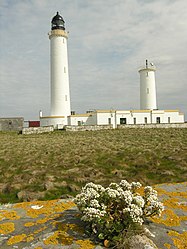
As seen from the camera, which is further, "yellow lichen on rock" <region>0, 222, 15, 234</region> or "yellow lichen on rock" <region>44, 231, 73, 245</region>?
"yellow lichen on rock" <region>0, 222, 15, 234</region>

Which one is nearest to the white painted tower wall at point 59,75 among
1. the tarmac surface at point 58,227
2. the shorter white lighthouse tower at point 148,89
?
the shorter white lighthouse tower at point 148,89

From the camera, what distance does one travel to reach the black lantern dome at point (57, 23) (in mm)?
47719

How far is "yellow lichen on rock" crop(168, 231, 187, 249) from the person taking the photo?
3.43m

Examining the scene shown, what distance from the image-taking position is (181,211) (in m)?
4.56

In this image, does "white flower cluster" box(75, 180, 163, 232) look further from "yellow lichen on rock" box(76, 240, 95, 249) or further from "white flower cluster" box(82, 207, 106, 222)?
"yellow lichen on rock" box(76, 240, 95, 249)

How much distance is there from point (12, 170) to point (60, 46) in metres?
38.4

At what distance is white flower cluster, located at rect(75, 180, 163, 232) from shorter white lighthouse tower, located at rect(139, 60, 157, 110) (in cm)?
5551

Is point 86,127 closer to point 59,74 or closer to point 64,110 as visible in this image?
point 64,110

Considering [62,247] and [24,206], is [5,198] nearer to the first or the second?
[24,206]

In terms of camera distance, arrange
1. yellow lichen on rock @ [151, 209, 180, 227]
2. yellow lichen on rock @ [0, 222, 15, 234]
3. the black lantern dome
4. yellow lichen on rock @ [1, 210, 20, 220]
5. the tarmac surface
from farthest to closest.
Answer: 1. the black lantern dome
2. yellow lichen on rock @ [1, 210, 20, 220]
3. yellow lichen on rock @ [151, 209, 180, 227]
4. yellow lichen on rock @ [0, 222, 15, 234]
5. the tarmac surface

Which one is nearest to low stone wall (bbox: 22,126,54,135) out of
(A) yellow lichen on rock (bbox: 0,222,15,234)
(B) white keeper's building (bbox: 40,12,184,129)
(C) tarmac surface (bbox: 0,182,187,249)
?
(B) white keeper's building (bbox: 40,12,184,129)

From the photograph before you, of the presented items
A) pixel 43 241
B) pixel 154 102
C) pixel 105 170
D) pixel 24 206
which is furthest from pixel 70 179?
pixel 154 102

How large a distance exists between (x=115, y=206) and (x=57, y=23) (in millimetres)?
49223

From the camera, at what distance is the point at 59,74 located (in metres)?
46.1
